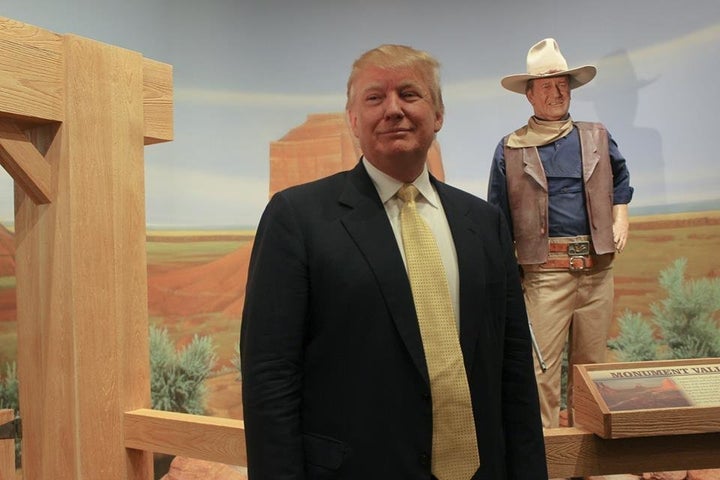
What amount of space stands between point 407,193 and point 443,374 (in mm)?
396

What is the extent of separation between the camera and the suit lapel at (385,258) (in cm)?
147

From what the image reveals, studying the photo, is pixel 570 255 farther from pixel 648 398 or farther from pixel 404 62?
pixel 404 62

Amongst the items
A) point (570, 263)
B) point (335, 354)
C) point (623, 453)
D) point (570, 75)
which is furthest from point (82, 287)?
point (570, 75)

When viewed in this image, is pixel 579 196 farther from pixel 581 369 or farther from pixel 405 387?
pixel 405 387

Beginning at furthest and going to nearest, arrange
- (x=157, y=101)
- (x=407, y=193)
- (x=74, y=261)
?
1. (x=157, y=101)
2. (x=74, y=261)
3. (x=407, y=193)

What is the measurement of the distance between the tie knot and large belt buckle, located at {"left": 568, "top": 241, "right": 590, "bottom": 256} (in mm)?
1671

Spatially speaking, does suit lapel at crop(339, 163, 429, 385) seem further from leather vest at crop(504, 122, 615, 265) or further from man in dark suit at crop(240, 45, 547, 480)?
leather vest at crop(504, 122, 615, 265)

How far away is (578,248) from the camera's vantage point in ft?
10.1

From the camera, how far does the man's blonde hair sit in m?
1.54

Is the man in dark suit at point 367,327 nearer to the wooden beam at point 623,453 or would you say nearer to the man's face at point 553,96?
the wooden beam at point 623,453

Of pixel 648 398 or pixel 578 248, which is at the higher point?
pixel 578 248

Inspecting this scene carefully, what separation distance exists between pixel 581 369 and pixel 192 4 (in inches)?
165

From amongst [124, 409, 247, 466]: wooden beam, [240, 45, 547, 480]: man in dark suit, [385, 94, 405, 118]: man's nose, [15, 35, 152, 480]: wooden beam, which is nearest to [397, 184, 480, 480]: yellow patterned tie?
[240, 45, 547, 480]: man in dark suit

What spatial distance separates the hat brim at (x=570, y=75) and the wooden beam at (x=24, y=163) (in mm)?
1929
